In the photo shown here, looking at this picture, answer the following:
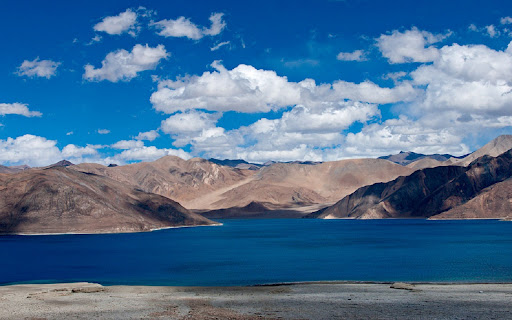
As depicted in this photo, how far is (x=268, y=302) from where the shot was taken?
155ft

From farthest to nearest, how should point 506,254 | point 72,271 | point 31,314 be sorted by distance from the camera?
point 506,254
point 72,271
point 31,314

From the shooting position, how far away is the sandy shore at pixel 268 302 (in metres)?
40.2

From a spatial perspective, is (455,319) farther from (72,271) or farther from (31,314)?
(72,271)

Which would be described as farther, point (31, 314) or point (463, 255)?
point (463, 255)

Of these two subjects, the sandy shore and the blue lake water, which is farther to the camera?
the blue lake water

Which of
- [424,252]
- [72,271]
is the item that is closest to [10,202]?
[72,271]

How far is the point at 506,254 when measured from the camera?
9775 centimetres

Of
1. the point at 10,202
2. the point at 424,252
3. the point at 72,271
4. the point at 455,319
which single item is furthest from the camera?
the point at 10,202

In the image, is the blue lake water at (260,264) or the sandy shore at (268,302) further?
the blue lake water at (260,264)

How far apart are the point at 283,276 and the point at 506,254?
152ft

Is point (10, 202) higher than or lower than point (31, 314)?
higher

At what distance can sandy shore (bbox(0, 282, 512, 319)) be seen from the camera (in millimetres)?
40188

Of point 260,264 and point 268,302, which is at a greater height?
point 268,302

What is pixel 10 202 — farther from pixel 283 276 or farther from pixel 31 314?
pixel 31 314
